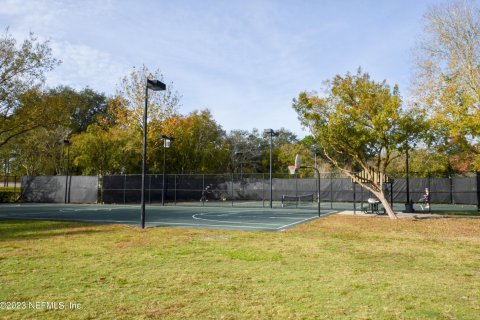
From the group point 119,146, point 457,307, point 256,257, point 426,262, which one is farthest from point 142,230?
point 119,146

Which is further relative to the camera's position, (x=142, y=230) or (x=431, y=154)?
(x=431, y=154)

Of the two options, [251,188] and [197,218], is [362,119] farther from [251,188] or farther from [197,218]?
[251,188]

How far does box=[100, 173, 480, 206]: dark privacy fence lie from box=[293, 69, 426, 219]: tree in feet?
33.8

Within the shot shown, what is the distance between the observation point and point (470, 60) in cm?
1562

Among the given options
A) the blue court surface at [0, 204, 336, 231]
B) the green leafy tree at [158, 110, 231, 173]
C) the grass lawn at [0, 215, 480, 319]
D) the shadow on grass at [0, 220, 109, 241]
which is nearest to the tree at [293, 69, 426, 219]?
the blue court surface at [0, 204, 336, 231]

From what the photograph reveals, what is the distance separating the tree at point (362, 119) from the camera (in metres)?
14.5

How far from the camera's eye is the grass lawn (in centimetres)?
404

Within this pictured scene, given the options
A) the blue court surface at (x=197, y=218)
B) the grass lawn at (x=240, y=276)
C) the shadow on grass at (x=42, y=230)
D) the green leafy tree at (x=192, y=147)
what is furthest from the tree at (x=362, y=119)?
the green leafy tree at (x=192, y=147)

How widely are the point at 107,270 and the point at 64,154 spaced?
3183cm

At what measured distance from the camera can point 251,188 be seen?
101 ft

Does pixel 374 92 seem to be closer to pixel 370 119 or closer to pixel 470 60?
pixel 370 119

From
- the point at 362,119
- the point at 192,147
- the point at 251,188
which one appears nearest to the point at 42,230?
the point at 362,119

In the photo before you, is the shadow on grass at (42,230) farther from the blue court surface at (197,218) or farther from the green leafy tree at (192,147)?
the green leafy tree at (192,147)

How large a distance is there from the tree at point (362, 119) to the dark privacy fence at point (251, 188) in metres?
10.3
